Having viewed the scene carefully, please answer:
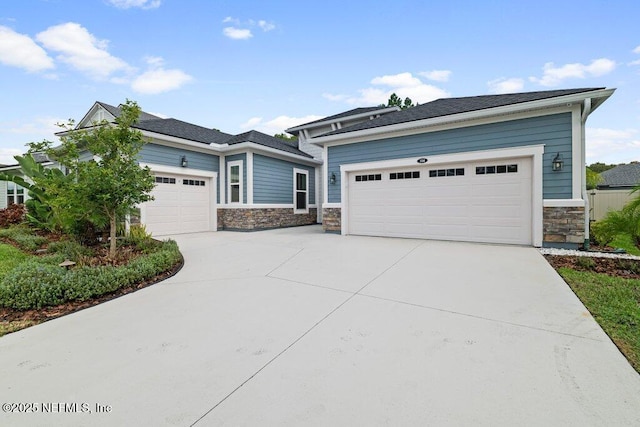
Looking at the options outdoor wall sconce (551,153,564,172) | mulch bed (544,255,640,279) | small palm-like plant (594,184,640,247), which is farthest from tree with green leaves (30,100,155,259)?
small palm-like plant (594,184,640,247)

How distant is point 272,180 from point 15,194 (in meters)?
17.7

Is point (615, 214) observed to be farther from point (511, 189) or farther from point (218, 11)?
point (218, 11)

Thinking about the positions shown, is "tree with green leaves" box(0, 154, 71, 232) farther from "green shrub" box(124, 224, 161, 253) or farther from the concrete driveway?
the concrete driveway

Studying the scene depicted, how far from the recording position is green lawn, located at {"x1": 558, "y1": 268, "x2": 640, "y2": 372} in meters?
2.56

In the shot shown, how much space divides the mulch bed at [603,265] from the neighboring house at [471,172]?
4.53 ft

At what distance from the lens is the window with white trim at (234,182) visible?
453 inches

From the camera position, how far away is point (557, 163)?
22.1 ft

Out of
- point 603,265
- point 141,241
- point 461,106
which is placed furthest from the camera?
point 461,106

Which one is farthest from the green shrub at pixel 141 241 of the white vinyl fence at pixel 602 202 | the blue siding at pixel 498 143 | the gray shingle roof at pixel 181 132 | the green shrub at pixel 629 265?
the white vinyl fence at pixel 602 202

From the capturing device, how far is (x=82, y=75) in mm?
11820

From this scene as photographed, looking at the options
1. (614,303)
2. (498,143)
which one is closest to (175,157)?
(498,143)

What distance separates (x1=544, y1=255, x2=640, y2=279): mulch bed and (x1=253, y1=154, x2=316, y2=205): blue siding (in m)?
9.46

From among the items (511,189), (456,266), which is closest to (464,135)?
(511,189)

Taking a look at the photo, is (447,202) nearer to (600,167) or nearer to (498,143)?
(498,143)
